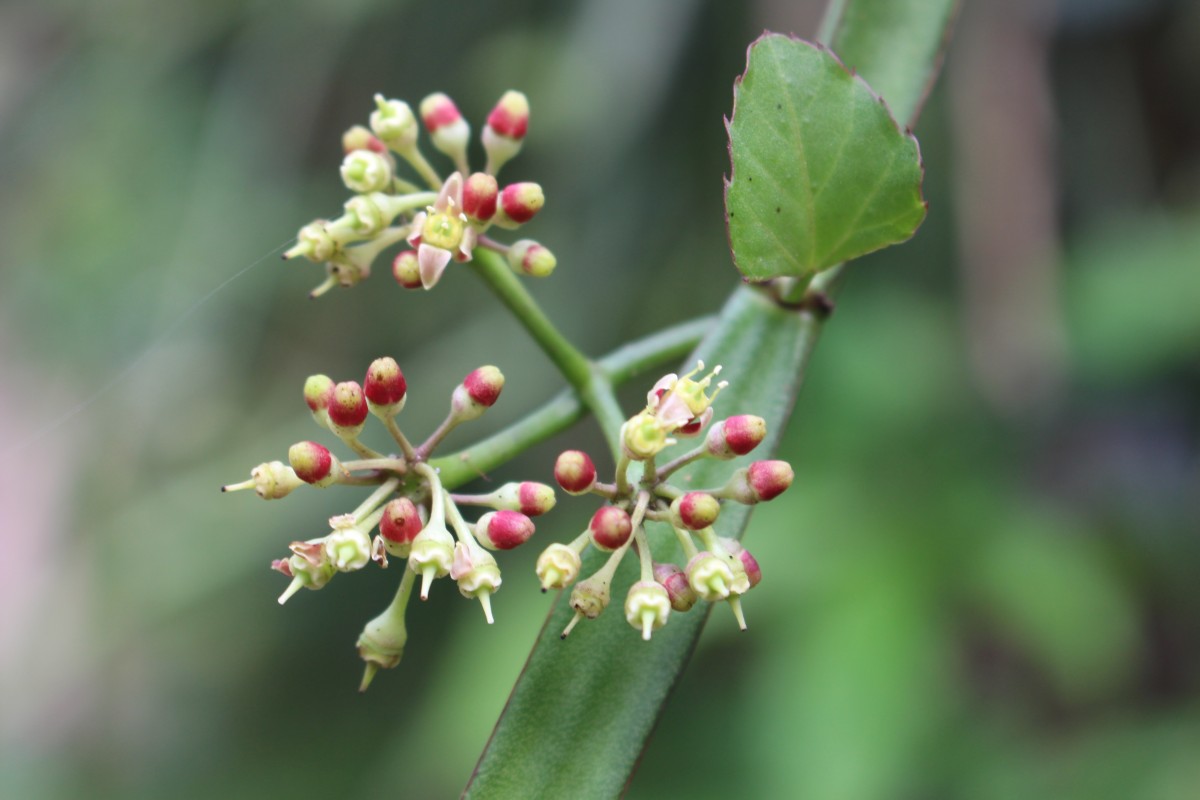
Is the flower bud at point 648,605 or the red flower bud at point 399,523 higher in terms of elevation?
the red flower bud at point 399,523

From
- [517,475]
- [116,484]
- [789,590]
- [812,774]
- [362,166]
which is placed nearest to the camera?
[362,166]

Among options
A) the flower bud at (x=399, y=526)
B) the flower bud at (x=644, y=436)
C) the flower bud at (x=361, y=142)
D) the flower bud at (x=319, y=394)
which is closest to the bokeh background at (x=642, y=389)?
the flower bud at (x=361, y=142)

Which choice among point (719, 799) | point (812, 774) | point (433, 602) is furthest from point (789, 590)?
point (433, 602)

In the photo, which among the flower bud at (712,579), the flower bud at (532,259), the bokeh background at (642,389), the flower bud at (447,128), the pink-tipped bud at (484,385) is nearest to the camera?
the flower bud at (712,579)

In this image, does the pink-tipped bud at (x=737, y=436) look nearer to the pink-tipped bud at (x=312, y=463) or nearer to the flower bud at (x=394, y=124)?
the pink-tipped bud at (x=312, y=463)

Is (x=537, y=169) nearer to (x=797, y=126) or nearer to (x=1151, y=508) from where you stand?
(x=1151, y=508)

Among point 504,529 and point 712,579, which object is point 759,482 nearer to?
point 712,579

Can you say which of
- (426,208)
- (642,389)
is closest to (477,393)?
(426,208)

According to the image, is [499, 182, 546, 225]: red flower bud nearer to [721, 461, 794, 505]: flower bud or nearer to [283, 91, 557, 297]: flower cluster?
[283, 91, 557, 297]: flower cluster
